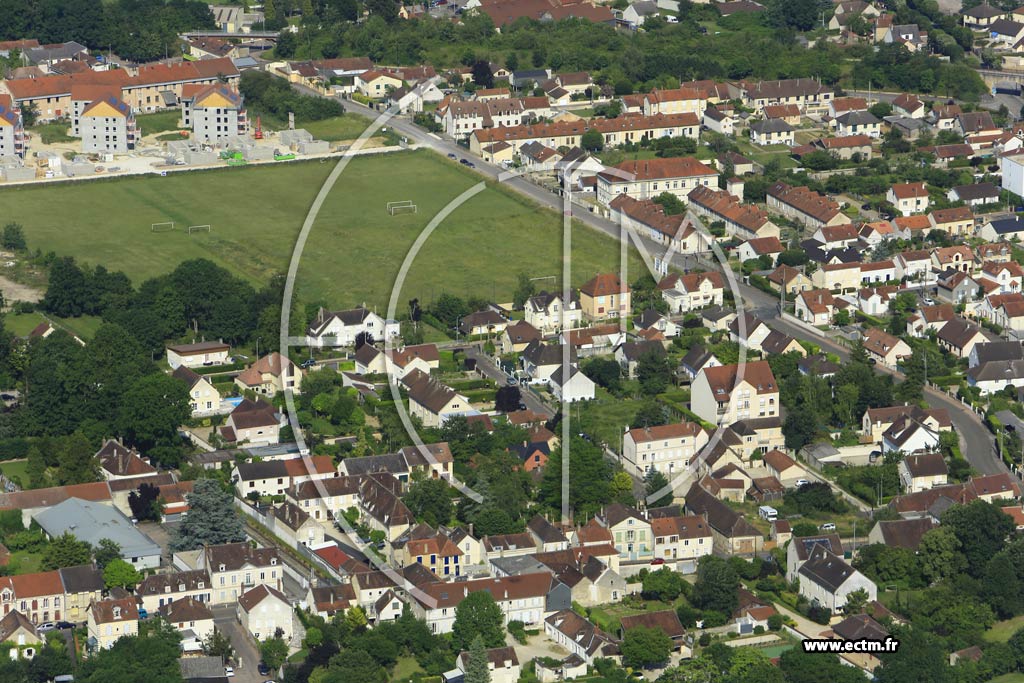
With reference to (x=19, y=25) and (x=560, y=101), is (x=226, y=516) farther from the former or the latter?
(x=19, y=25)

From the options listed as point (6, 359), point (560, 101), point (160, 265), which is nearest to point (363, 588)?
point (6, 359)

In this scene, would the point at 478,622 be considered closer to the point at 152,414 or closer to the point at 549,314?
the point at 152,414

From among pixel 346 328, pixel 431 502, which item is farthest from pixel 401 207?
pixel 431 502

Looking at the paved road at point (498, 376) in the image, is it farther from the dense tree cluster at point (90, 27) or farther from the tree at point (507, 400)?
the dense tree cluster at point (90, 27)

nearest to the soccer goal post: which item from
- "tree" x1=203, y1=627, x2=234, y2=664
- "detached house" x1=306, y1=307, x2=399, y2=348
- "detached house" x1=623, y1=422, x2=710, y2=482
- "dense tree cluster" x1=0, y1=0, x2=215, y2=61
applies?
"detached house" x1=306, y1=307, x2=399, y2=348

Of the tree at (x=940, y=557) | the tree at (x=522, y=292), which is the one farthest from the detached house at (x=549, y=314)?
the tree at (x=940, y=557)

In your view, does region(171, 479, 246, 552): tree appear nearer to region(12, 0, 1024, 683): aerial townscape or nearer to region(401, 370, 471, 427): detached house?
region(12, 0, 1024, 683): aerial townscape

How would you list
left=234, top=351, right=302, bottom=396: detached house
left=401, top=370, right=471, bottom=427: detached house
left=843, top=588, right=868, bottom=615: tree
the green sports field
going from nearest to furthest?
1. left=843, top=588, right=868, bottom=615: tree
2. left=401, top=370, right=471, bottom=427: detached house
3. left=234, top=351, right=302, bottom=396: detached house
4. the green sports field
